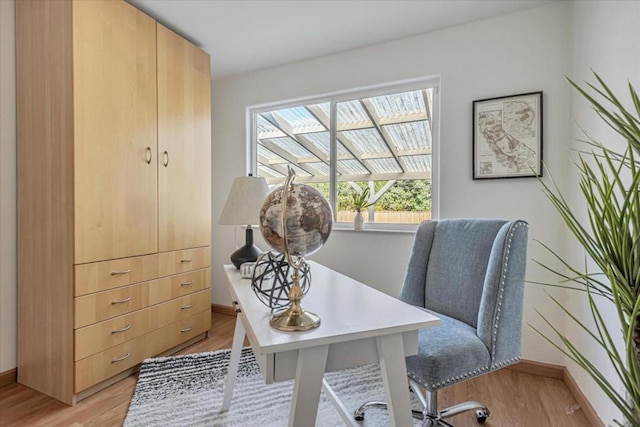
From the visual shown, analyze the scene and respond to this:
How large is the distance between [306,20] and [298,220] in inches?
76.3

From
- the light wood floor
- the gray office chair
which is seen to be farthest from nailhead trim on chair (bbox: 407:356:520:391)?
the light wood floor

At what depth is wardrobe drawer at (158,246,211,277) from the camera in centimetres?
235

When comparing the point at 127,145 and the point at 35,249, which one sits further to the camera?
the point at 127,145

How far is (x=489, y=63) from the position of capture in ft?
7.51

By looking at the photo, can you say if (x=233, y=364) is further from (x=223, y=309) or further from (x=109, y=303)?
(x=223, y=309)

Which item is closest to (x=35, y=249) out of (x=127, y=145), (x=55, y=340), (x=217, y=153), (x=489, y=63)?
(x=55, y=340)

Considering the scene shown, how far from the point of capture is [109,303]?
1982 mm

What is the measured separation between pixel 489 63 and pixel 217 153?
250 cm

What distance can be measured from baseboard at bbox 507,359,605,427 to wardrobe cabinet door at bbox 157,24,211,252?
242 centimetres

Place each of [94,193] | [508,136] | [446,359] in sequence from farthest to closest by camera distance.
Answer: [508,136]
[94,193]
[446,359]

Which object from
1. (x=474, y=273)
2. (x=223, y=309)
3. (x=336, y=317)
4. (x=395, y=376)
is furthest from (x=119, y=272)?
(x=474, y=273)

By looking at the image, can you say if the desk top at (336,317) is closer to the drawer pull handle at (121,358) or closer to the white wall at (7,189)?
the drawer pull handle at (121,358)

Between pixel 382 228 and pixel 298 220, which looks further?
pixel 382 228

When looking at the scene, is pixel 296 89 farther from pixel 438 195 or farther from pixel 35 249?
pixel 35 249
